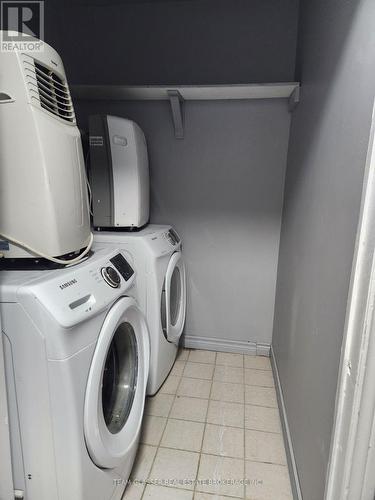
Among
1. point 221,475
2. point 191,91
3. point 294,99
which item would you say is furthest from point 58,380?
point 294,99

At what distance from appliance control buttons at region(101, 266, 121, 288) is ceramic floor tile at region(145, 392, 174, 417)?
40.5 inches

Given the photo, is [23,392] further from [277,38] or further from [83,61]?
[277,38]

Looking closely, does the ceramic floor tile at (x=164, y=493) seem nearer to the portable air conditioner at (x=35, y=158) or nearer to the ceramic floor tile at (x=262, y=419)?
the ceramic floor tile at (x=262, y=419)

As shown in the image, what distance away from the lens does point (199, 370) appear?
6.87 feet

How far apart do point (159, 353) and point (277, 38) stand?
2.18 metres

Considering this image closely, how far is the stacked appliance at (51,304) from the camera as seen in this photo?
2.60 ft

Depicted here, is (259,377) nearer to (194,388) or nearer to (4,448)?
(194,388)

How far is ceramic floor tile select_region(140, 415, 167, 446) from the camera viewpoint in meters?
1.51

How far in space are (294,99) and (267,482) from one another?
202cm

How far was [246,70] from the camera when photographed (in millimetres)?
1956

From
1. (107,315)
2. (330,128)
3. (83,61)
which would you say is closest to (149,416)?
(107,315)

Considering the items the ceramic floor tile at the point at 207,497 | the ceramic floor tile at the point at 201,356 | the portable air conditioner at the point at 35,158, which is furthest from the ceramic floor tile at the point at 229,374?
the portable air conditioner at the point at 35,158

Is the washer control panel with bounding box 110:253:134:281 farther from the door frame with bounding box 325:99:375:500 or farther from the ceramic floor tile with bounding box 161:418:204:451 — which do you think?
the ceramic floor tile with bounding box 161:418:204:451

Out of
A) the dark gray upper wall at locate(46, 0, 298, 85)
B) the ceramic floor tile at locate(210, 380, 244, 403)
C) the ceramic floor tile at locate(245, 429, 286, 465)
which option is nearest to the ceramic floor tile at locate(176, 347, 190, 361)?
the ceramic floor tile at locate(210, 380, 244, 403)
